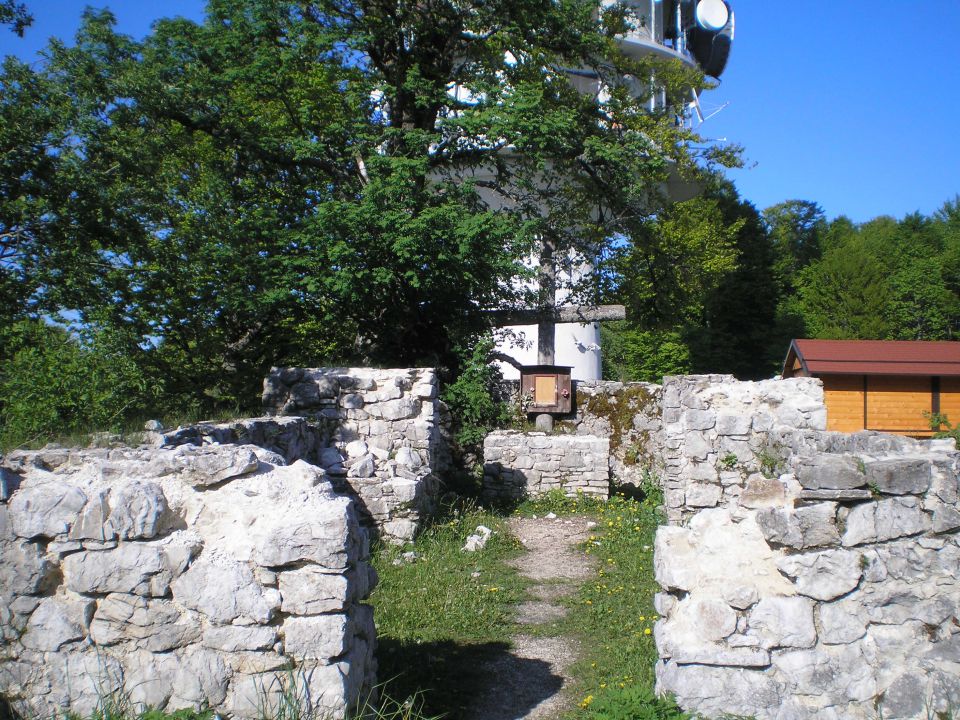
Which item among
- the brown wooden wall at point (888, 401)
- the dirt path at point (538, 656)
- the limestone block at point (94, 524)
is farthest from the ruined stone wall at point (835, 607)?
the brown wooden wall at point (888, 401)

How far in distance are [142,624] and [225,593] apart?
0.43 meters

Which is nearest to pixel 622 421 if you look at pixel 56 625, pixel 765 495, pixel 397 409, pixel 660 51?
pixel 397 409

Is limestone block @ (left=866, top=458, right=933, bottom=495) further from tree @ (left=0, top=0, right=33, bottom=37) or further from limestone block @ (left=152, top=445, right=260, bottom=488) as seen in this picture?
tree @ (left=0, top=0, right=33, bottom=37)

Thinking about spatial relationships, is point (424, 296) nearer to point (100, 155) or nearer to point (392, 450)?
point (392, 450)

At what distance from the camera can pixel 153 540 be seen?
12.2 ft

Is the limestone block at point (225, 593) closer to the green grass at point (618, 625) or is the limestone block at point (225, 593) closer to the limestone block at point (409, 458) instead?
the green grass at point (618, 625)

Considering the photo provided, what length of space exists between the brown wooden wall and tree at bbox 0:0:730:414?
6.08 m

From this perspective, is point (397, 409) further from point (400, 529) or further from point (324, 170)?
point (324, 170)

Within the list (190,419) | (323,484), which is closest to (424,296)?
(190,419)

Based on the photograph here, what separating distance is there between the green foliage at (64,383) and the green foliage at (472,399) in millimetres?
5059

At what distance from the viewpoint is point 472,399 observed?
13.3 meters

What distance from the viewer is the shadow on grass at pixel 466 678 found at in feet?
15.4

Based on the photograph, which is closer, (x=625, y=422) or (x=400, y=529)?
(x=400, y=529)

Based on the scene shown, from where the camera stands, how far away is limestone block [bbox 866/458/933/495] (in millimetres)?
3932
